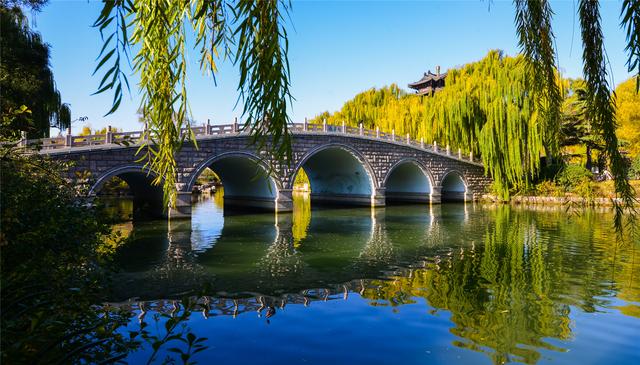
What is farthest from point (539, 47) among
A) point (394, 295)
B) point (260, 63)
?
point (394, 295)

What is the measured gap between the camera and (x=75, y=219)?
15.4 ft

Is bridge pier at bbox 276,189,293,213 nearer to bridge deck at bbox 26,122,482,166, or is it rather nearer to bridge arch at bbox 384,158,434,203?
bridge deck at bbox 26,122,482,166

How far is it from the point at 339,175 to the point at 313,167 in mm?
2405

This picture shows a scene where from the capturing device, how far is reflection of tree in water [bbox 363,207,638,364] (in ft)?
17.4

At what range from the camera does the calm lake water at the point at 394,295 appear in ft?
16.4

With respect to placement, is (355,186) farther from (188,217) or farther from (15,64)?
(15,64)

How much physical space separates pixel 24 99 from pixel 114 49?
54.1ft

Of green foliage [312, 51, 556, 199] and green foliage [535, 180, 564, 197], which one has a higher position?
green foliage [312, 51, 556, 199]

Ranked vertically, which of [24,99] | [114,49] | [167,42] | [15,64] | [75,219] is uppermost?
[15,64]

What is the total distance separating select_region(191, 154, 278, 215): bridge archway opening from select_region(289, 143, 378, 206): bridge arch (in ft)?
6.95

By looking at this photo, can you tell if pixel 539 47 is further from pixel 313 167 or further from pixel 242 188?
pixel 313 167

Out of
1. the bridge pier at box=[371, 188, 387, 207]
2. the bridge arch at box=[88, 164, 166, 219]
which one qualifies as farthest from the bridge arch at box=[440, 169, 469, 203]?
the bridge arch at box=[88, 164, 166, 219]

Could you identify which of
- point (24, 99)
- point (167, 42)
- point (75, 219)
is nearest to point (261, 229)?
point (24, 99)

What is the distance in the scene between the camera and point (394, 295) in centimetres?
720
